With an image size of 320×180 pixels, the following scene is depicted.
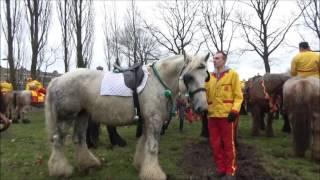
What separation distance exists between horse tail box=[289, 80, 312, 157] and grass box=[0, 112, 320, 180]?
0.38 metres

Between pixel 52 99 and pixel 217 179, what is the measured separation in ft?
9.72

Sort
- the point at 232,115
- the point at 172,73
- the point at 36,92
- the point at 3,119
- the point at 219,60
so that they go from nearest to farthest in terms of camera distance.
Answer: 1. the point at 3,119
2. the point at 232,115
3. the point at 219,60
4. the point at 172,73
5. the point at 36,92

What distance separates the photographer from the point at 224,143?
21.3 feet

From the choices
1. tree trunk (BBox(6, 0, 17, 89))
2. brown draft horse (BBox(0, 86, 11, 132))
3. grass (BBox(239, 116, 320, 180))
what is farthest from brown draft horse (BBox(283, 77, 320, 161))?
tree trunk (BBox(6, 0, 17, 89))

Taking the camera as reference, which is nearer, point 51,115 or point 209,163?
point 51,115

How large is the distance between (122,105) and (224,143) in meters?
1.64

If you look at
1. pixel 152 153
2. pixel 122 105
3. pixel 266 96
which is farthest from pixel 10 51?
pixel 152 153

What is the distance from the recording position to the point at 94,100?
6.86 m

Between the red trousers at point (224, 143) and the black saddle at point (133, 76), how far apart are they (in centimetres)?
125

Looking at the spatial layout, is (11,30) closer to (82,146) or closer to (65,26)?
(65,26)

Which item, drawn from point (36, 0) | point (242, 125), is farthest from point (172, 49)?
point (242, 125)

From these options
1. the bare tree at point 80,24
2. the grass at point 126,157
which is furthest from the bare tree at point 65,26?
the grass at point 126,157

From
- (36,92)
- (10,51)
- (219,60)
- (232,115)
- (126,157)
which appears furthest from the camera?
(10,51)

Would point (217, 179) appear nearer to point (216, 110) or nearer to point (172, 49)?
point (216, 110)
